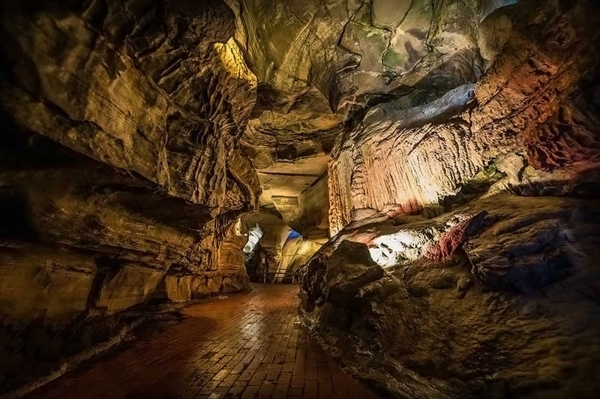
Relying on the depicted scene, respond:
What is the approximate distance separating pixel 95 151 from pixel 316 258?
18.7 ft

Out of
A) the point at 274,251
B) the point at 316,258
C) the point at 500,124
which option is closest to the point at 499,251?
the point at 500,124

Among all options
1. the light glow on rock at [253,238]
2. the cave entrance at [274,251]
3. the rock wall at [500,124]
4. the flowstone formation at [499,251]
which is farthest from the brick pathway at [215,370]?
the light glow on rock at [253,238]

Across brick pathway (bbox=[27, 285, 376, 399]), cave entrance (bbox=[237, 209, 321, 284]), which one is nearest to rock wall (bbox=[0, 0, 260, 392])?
brick pathway (bbox=[27, 285, 376, 399])

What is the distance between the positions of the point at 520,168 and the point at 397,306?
3334mm

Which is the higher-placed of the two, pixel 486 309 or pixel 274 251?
pixel 274 251

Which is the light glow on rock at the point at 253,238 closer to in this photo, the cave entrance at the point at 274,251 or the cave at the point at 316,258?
the cave entrance at the point at 274,251

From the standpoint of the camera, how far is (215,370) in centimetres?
395

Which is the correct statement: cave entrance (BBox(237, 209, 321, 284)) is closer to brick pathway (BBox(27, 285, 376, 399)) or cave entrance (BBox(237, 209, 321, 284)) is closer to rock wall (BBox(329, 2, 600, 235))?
rock wall (BBox(329, 2, 600, 235))

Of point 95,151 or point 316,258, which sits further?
point 316,258

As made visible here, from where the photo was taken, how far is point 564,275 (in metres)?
3.03

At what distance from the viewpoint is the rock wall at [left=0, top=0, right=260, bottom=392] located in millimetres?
3242

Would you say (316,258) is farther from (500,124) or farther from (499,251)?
(500,124)

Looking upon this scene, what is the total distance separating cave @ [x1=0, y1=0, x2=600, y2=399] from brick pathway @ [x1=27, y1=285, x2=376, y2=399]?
0.12 ft

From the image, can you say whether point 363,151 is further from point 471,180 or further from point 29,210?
point 29,210
